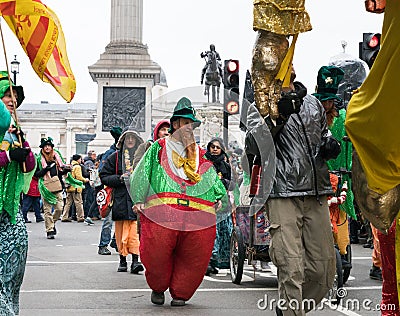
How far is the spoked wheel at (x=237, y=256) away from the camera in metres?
9.51

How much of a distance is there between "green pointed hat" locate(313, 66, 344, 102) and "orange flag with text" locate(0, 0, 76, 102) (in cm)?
211

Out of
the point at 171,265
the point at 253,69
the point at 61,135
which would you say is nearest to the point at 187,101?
the point at 171,265

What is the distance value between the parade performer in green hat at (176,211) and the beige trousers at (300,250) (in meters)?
1.91

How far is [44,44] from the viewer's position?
7.08 m

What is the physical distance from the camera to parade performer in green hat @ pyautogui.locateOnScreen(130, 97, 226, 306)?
7.93 metres

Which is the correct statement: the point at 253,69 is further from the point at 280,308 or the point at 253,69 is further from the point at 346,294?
the point at 346,294

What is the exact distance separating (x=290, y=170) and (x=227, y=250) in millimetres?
5289

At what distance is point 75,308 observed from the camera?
800 cm

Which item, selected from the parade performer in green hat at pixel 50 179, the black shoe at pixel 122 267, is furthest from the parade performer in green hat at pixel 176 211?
the parade performer in green hat at pixel 50 179

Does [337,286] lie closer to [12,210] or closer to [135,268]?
[135,268]

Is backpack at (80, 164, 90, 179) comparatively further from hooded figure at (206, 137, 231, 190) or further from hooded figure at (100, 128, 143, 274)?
hooded figure at (206, 137, 231, 190)

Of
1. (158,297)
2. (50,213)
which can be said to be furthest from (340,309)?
(50,213)

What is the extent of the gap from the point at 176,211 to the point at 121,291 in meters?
1.73

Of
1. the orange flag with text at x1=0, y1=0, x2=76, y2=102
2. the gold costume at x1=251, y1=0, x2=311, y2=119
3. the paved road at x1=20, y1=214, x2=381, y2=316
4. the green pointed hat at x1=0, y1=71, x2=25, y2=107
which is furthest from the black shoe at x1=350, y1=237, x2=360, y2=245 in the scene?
the gold costume at x1=251, y1=0, x2=311, y2=119
